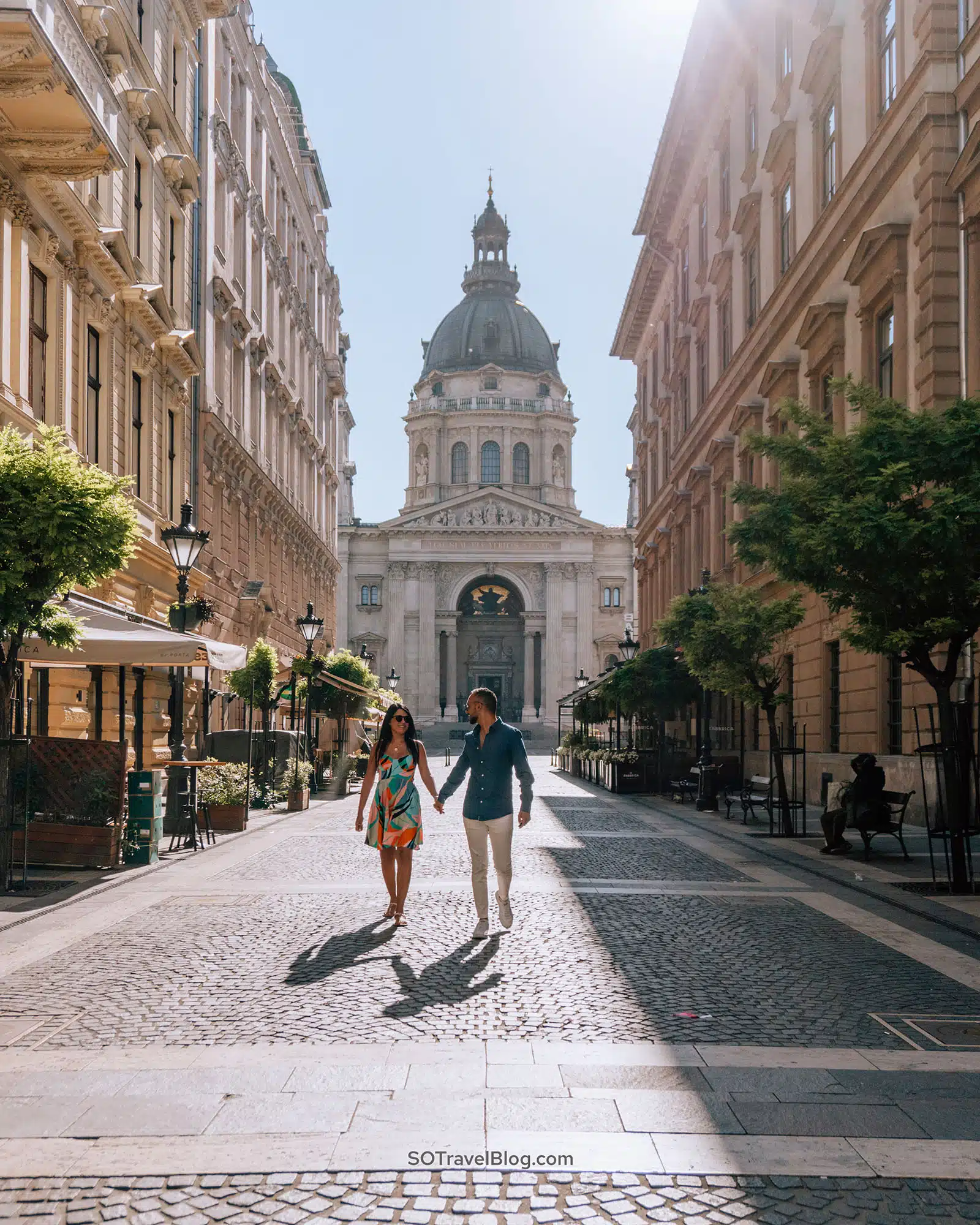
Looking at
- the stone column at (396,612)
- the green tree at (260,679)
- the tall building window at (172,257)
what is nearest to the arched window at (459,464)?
the stone column at (396,612)

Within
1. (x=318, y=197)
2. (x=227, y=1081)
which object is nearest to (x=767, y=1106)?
(x=227, y=1081)

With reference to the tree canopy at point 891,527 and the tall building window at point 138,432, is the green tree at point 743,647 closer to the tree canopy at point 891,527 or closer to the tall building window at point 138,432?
the tree canopy at point 891,527

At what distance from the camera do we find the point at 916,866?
1388 cm

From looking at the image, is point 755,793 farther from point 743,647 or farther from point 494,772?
point 494,772

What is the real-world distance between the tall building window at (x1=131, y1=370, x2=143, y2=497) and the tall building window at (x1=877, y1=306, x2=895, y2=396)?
13.2 metres

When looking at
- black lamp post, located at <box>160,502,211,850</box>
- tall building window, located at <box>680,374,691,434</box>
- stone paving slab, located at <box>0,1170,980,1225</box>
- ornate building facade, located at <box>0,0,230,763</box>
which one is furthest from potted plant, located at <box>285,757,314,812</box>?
tall building window, located at <box>680,374,691,434</box>

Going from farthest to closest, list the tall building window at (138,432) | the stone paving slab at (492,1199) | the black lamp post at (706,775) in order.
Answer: the tall building window at (138,432) → the black lamp post at (706,775) → the stone paving slab at (492,1199)

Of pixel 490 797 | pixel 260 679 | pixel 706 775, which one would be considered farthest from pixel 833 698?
pixel 490 797

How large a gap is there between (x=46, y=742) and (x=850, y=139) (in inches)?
708

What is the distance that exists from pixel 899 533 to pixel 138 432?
16.8 metres

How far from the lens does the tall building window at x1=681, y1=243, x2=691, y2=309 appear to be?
1695 inches

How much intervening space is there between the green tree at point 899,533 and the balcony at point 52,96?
9.48 m

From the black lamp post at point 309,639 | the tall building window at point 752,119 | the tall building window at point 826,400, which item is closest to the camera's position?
the tall building window at point 826,400

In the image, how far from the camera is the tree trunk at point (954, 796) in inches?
462
